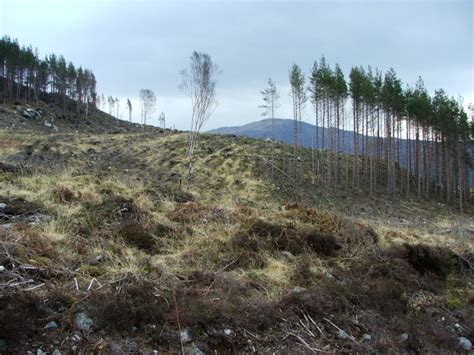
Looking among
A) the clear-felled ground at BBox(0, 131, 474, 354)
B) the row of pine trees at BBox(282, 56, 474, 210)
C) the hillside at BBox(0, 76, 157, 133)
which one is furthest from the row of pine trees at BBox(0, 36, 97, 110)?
the clear-felled ground at BBox(0, 131, 474, 354)

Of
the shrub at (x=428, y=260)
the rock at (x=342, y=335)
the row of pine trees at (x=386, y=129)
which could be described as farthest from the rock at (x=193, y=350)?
the row of pine trees at (x=386, y=129)

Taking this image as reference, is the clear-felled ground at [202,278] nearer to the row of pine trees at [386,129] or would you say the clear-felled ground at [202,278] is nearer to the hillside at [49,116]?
the row of pine trees at [386,129]

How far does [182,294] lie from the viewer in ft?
13.9

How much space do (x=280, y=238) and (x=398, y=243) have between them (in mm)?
2768

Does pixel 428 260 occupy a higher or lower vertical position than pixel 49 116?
lower

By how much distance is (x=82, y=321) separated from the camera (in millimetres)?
3443

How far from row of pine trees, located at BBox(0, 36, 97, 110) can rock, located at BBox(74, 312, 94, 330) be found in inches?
2643

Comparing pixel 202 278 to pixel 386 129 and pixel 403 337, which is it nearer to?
pixel 403 337

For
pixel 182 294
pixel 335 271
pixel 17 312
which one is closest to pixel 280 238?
pixel 335 271

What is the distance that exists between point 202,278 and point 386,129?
126ft

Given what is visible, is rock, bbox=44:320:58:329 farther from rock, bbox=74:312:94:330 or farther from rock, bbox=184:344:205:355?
rock, bbox=184:344:205:355

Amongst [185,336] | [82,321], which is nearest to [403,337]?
[185,336]

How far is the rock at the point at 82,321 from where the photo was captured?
133 inches

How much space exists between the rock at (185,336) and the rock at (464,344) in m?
3.37
